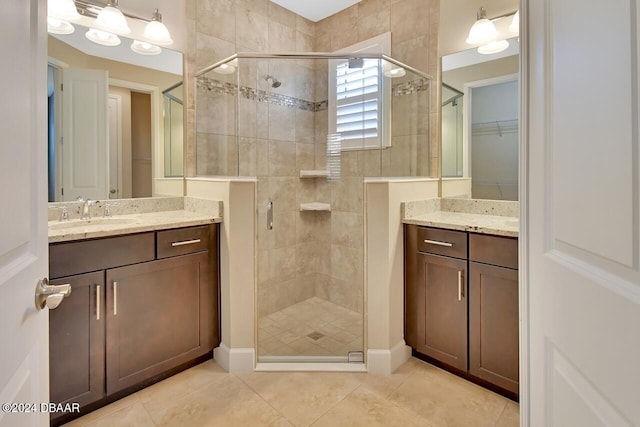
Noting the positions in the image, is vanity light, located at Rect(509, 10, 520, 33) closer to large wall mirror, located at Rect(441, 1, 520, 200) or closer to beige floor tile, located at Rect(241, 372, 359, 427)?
large wall mirror, located at Rect(441, 1, 520, 200)

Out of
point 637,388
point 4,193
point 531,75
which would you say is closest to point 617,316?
point 637,388

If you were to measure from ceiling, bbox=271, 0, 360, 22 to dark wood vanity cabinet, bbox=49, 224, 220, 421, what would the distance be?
7.42ft

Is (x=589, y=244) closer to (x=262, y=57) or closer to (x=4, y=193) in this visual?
(x=4, y=193)

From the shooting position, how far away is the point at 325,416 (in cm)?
166

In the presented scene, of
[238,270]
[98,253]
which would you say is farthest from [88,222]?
[238,270]

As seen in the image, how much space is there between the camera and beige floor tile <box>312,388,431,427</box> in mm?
1610

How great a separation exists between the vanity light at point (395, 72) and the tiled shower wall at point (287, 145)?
0.17 metres

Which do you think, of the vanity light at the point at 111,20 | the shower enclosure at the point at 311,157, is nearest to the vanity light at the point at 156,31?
the vanity light at the point at 111,20

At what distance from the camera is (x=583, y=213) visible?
61cm

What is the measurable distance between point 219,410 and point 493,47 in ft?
9.07

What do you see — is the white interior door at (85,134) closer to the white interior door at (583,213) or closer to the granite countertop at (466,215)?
the granite countertop at (466,215)

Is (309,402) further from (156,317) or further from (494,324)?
(494,324)

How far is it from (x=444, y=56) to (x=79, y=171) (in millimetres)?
2611

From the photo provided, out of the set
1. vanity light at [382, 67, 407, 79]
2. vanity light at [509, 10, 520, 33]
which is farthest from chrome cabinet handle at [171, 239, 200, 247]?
vanity light at [509, 10, 520, 33]
